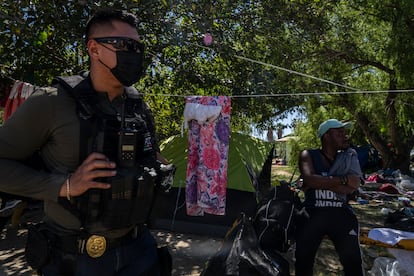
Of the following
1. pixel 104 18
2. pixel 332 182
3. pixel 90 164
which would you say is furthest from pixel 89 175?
pixel 332 182

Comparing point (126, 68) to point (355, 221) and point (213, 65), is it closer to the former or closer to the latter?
point (355, 221)

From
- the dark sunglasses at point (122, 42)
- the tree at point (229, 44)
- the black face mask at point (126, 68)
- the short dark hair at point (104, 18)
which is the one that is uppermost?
the tree at point (229, 44)

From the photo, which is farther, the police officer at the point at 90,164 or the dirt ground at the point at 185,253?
the dirt ground at the point at 185,253

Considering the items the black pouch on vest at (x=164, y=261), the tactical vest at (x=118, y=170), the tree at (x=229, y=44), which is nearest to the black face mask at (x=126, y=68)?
the tactical vest at (x=118, y=170)

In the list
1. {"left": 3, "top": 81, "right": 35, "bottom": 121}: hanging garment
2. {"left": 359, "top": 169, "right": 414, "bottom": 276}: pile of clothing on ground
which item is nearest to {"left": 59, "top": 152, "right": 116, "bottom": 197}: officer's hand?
{"left": 359, "top": 169, "right": 414, "bottom": 276}: pile of clothing on ground

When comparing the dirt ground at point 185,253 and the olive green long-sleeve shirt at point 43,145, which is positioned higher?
the olive green long-sleeve shirt at point 43,145

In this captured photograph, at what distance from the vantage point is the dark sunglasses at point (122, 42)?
146 cm

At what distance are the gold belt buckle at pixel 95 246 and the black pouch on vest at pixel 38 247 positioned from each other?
5.8 inches

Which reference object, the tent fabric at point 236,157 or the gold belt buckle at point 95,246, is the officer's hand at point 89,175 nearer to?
the gold belt buckle at point 95,246

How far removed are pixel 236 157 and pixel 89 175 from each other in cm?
456

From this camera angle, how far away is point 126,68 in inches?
58.1

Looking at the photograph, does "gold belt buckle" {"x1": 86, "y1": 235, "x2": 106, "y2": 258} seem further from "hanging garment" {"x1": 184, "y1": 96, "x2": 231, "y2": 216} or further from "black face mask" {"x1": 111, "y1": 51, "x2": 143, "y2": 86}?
"hanging garment" {"x1": 184, "y1": 96, "x2": 231, "y2": 216}

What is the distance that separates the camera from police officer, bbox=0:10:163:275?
49.9 inches

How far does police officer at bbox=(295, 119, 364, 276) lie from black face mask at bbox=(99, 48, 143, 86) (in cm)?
208
